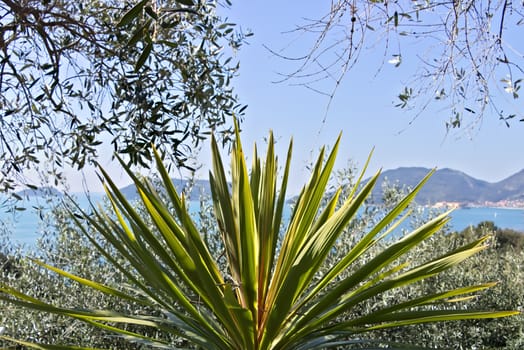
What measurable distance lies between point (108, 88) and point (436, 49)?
166 cm

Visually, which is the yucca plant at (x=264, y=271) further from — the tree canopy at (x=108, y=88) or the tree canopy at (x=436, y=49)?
the tree canopy at (x=108, y=88)

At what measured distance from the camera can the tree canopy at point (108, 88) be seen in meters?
2.61

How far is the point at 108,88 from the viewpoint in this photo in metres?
2.90

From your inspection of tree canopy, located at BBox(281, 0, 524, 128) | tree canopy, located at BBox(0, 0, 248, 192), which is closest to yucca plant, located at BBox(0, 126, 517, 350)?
tree canopy, located at BBox(281, 0, 524, 128)

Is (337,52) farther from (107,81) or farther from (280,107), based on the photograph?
(107,81)

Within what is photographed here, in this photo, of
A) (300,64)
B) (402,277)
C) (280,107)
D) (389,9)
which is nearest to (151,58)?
(280,107)

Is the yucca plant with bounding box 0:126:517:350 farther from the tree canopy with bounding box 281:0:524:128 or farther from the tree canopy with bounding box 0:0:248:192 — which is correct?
the tree canopy with bounding box 0:0:248:192

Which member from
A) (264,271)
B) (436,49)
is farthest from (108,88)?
(436,49)

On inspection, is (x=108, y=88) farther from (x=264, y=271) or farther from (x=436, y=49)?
(x=436, y=49)

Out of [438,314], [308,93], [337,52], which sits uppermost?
[337,52]

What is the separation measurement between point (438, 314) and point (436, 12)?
124 centimetres

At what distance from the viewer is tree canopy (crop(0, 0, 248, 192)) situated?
8.55ft

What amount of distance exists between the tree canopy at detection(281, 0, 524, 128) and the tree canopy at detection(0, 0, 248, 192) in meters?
0.75

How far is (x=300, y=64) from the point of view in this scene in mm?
2090
